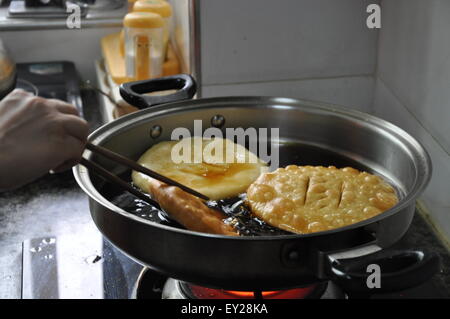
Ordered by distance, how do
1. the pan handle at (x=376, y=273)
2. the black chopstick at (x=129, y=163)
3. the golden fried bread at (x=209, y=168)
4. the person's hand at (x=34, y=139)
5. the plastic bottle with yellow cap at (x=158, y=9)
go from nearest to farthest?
the pan handle at (x=376, y=273)
the person's hand at (x=34, y=139)
the black chopstick at (x=129, y=163)
the golden fried bread at (x=209, y=168)
the plastic bottle with yellow cap at (x=158, y=9)

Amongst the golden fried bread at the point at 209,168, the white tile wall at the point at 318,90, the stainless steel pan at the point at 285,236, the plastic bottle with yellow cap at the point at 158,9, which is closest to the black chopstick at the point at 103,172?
the stainless steel pan at the point at 285,236

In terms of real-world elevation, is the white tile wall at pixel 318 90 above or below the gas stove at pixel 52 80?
above

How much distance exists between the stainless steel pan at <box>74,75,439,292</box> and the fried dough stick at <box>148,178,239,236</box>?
96 millimetres

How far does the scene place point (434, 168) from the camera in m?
1.32

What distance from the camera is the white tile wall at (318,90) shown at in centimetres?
151

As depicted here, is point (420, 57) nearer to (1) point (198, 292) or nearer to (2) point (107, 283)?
(1) point (198, 292)

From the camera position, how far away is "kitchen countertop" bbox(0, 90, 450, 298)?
1197 mm

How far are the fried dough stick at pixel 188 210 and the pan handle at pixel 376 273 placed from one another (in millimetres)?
224

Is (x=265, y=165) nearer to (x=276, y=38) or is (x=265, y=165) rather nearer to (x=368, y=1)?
(x=276, y=38)

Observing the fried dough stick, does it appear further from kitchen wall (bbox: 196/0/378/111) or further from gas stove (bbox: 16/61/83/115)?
gas stove (bbox: 16/61/83/115)

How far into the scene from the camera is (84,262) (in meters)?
1.22

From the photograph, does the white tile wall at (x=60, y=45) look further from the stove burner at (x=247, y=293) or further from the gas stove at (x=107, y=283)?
the stove burner at (x=247, y=293)

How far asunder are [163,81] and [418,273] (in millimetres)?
691

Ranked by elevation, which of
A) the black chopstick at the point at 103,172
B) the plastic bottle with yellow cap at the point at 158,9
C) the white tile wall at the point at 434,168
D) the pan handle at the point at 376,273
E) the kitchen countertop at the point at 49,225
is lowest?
the kitchen countertop at the point at 49,225
